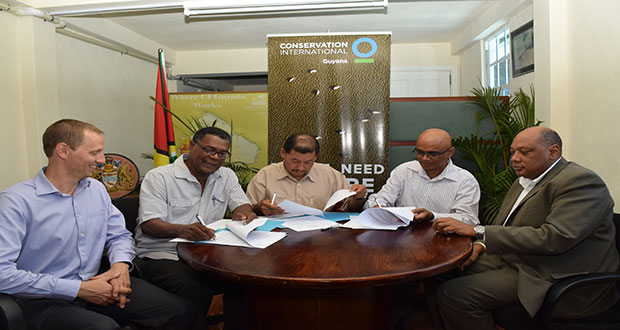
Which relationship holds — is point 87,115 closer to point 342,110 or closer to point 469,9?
point 342,110

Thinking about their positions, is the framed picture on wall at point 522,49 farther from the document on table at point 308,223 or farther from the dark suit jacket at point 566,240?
the document on table at point 308,223

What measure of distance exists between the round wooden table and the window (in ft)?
12.7

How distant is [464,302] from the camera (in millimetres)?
1724

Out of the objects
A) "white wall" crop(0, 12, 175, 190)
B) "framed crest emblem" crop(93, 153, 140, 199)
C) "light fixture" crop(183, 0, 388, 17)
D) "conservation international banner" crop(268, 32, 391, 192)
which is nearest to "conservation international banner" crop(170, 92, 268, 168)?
"framed crest emblem" crop(93, 153, 140, 199)

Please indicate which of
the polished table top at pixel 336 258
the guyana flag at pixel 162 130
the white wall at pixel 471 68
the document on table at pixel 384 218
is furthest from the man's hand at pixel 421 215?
the white wall at pixel 471 68

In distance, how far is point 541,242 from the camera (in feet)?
5.24

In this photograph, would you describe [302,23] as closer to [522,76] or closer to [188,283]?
[522,76]

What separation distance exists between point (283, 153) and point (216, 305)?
124cm

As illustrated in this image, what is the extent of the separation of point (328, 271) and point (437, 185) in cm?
147

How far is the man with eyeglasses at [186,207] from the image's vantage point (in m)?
1.92

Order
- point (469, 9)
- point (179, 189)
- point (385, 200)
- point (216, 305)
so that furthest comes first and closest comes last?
point (469, 9), point (216, 305), point (385, 200), point (179, 189)

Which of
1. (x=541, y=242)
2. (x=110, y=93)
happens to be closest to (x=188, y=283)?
(x=541, y=242)

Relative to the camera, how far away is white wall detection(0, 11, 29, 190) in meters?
3.99

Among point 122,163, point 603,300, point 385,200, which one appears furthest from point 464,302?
point 122,163
